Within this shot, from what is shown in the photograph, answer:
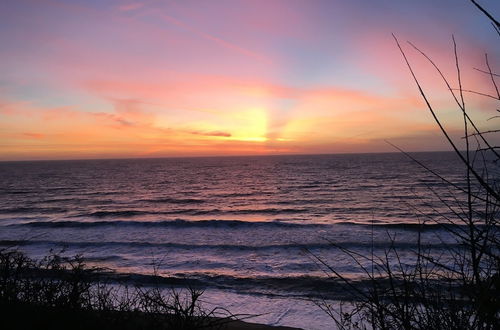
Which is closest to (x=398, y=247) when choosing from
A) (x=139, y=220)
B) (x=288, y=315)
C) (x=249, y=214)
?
(x=288, y=315)

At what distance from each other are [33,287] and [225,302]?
302 inches

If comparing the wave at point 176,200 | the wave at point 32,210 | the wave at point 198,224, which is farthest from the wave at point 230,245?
the wave at point 176,200

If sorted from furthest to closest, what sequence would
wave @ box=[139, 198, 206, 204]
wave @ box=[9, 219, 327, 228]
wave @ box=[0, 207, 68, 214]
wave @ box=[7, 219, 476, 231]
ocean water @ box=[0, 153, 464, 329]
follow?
wave @ box=[139, 198, 206, 204] < wave @ box=[0, 207, 68, 214] < wave @ box=[9, 219, 327, 228] < wave @ box=[7, 219, 476, 231] < ocean water @ box=[0, 153, 464, 329]

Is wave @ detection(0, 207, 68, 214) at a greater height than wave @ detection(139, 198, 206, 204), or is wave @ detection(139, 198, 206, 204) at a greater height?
wave @ detection(139, 198, 206, 204)

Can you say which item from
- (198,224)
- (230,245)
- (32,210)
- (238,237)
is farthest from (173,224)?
(32,210)

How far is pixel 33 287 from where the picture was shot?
538cm

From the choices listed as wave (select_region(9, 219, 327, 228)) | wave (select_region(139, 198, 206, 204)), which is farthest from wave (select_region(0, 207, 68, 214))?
wave (select_region(139, 198, 206, 204))

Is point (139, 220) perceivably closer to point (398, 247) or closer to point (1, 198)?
point (398, 247)

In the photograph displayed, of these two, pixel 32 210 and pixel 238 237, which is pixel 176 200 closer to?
pixel 32 210

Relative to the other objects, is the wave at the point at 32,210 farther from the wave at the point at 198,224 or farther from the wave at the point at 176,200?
the wave at the point at 176,200

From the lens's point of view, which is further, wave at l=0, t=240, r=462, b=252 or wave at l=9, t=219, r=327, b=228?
wave at l=9, t=219, r=327, b=228

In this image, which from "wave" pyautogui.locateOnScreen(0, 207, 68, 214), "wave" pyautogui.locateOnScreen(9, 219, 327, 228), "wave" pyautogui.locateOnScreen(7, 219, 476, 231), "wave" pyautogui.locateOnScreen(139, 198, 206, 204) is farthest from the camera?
"wave" pyautogui.locateOnScreen(139, 198, 206, 204)

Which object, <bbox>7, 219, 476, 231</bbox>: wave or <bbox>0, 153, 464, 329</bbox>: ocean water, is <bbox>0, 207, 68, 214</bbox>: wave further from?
<bbox>7, 219, 476, 231</bbox>: wave

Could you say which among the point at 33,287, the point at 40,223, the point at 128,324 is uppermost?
the point at 33,287
